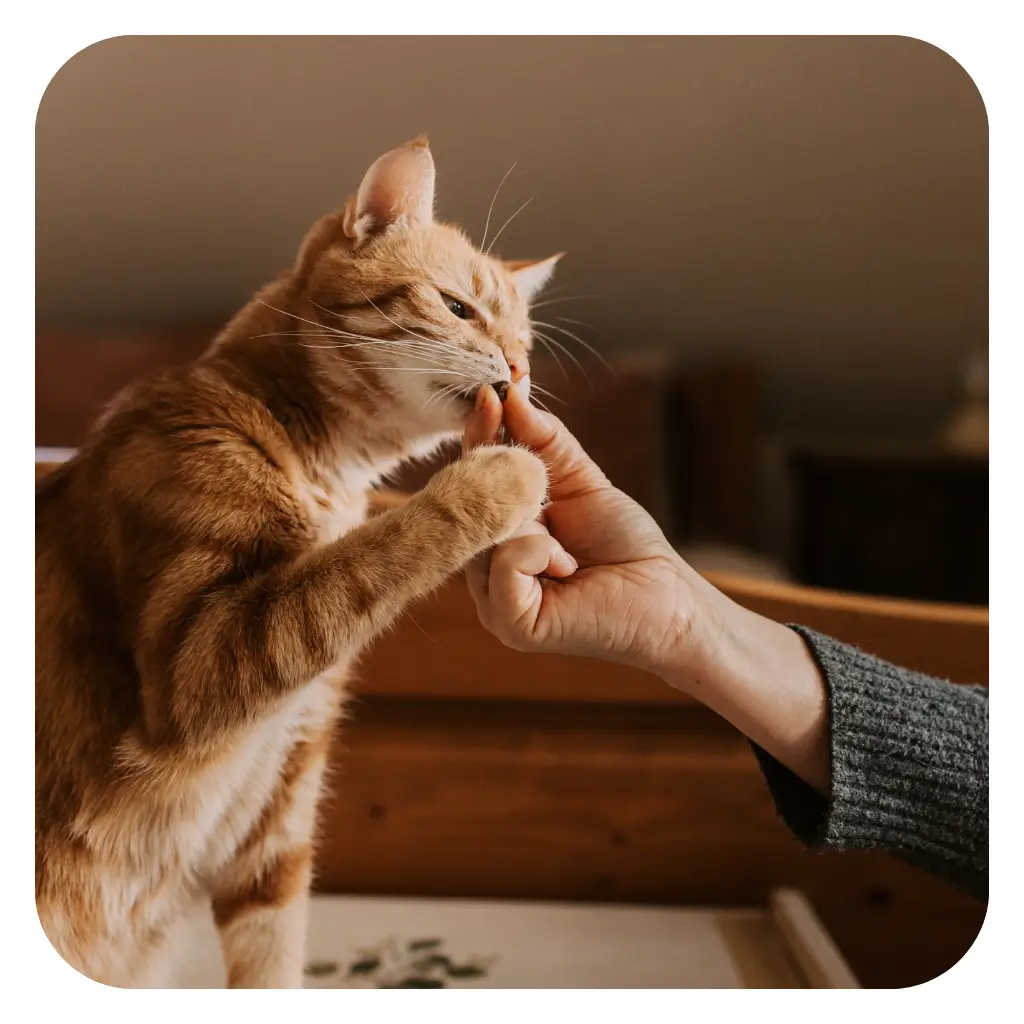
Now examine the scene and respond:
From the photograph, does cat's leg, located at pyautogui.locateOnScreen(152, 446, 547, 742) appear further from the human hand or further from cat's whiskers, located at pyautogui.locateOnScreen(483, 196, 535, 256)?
cat's whiskers, located at pyautogui.locateOnScreen(483, 196, 535, 256)

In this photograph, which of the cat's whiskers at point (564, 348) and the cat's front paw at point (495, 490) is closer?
the cat's front paw at point (495, 490)

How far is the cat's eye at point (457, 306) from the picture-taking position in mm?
844

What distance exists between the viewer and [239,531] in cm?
77

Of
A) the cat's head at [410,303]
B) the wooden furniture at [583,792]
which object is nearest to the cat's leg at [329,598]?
the cat's head at [410,303]

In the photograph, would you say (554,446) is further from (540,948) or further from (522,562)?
(540,948)

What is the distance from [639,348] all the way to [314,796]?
1.68 ft

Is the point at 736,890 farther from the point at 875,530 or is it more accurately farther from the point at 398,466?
the point at 398,466

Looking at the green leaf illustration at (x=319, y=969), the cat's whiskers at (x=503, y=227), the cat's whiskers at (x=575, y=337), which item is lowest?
the green leaf illustration at (x=319, y=969)

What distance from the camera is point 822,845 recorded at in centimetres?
89

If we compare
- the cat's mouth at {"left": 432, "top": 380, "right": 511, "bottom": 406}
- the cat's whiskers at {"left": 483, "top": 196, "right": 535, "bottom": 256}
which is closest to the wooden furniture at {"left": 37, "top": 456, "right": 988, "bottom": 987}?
the cat's mouth at {"left": 432, "top": 380, "right": 511, "bottom": 406}

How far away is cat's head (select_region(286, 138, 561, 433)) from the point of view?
0.83m

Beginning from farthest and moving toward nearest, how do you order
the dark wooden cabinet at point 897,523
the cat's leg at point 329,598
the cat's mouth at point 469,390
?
the dark wooden cabinet at point 897,523 → the cat's mouth at point 469,390 → the cat's leg at point 329,598

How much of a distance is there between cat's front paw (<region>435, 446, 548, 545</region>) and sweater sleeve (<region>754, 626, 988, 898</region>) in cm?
32

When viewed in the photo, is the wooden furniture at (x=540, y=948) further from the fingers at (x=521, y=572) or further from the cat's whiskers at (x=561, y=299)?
the cat's whiskers at (x=561, y=299)
